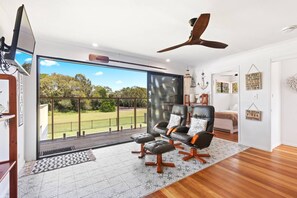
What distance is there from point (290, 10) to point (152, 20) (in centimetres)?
185

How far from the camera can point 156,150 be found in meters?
2.37

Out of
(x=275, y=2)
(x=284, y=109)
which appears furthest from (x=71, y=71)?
(x=284, y=109)

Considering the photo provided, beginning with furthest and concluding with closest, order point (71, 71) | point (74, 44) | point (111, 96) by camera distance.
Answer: point (111, 96) < point (71, 71) < point (74, 44)

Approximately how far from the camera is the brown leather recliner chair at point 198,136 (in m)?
2.73

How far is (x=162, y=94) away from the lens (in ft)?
16.0

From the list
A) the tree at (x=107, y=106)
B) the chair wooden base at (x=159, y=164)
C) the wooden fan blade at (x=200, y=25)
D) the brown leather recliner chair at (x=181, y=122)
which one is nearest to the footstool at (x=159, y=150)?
the chair wooden base at (x=159, y=164)

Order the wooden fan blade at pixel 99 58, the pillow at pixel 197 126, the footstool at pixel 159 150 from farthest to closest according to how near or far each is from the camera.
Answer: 1. the wooden fan blade at pixel 99 58
2. the pillow at pixel 197 126
3. the footstool at pixel 159 150

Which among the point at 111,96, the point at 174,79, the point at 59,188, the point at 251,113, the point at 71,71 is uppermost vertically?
the point at 71,71

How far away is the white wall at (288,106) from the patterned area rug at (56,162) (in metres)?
4.70

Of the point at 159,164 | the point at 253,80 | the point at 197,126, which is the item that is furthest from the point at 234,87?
the point at 159,164

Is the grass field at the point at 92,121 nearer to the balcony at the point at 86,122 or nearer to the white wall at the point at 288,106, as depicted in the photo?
the balcony at the point at 86,122

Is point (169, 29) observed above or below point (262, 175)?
above

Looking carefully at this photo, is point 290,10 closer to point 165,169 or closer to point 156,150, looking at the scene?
point 156,150

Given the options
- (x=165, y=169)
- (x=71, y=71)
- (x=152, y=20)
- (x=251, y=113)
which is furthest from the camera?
(x=71, y=71)
